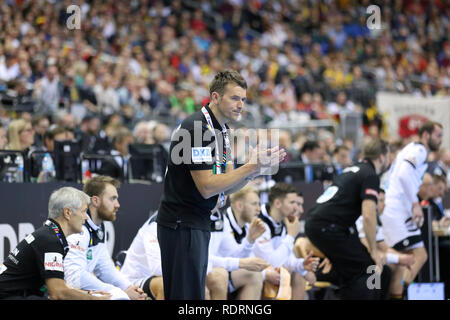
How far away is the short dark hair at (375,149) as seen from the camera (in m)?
7.90

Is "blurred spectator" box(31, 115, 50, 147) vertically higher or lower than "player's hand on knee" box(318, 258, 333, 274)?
higher

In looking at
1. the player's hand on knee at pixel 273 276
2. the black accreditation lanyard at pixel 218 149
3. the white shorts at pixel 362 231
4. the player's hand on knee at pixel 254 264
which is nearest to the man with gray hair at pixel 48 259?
the black accreditation lanyard at pixel 218 149

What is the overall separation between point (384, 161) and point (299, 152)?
4141 mm

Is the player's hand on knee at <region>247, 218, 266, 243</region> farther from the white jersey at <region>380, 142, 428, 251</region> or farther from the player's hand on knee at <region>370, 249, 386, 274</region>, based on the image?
the white jersey at <region>380, 142, 428, 251</region>

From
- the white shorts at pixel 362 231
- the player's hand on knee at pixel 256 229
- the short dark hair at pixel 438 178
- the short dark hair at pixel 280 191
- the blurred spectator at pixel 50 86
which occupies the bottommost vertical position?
the white shorts at pixel 362 231

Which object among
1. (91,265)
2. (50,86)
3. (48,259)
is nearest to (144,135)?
(50,86)

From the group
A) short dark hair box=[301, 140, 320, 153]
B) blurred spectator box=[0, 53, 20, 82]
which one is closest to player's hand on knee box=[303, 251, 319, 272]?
short dark hair box=[301, 140, 320, 153]

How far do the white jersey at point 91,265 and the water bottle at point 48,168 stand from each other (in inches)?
71.9

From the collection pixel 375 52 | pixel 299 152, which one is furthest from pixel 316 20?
pixel 299 152

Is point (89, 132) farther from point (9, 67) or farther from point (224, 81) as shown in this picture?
point (224, 81)

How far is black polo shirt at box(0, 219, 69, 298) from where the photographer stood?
5.07 m

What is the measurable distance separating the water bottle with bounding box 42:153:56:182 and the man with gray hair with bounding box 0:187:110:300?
2691mm

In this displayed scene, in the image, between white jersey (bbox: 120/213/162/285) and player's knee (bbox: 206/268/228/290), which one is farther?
player's knee (bbox: 206/268/228/290)

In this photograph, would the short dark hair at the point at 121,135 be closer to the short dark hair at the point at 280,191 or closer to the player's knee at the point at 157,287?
the short dark hair at the point at 280,191
